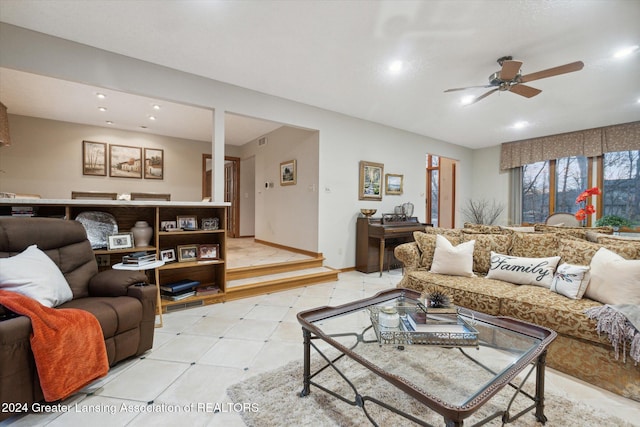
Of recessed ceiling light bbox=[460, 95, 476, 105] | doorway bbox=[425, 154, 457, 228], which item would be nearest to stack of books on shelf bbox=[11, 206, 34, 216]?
recessed ceiling light bbox=[460, 95, 476, 105]

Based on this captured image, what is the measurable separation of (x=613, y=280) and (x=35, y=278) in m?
3.74

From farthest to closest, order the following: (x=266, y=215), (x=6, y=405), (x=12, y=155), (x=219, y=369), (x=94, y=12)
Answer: (x=266, y=215) → (x=12, y=155) → (x=94, y=12) → (x=219, y=369) → (x=6, y=405)

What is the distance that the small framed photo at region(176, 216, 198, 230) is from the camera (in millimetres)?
3053

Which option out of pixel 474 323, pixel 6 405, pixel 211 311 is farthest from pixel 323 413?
pixel 211 311

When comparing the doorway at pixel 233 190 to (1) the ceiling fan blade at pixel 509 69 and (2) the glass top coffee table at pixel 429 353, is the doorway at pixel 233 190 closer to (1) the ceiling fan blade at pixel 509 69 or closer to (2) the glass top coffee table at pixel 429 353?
(2) the glass top coffee table at pixel 429 353

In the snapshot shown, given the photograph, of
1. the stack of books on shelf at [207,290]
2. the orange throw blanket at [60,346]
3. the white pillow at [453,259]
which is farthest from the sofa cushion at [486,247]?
the orange throw blanket at [60,346]

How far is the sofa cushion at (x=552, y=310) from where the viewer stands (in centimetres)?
173

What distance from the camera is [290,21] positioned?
2.25 meters

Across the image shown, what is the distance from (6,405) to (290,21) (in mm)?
2980

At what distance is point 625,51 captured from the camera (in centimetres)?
256

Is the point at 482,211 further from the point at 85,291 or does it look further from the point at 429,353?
the point at 85,291

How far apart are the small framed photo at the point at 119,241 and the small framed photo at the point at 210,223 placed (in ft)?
2.34

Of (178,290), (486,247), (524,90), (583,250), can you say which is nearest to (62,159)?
(178,290)

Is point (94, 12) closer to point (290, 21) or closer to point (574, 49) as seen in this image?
point (290, 21)
